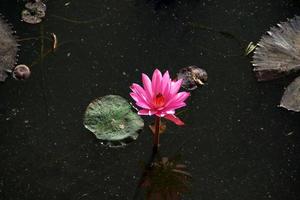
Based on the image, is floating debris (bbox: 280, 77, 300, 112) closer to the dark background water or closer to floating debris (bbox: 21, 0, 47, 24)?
the dark background water

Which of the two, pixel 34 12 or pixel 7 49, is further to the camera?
pixel 34 12

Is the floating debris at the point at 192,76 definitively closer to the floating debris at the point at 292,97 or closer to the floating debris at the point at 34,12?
the floating debris at the point at 292,97

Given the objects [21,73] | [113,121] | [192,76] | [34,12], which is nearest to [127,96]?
[113,121]

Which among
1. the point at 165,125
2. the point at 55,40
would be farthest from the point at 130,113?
the point at 55,40

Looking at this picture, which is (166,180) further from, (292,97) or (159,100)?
(292,97)

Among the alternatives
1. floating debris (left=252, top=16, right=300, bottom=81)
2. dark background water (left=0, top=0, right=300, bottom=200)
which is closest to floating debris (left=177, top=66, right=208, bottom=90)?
dark background water (left=0, top=0, right=300, bottom=200)
